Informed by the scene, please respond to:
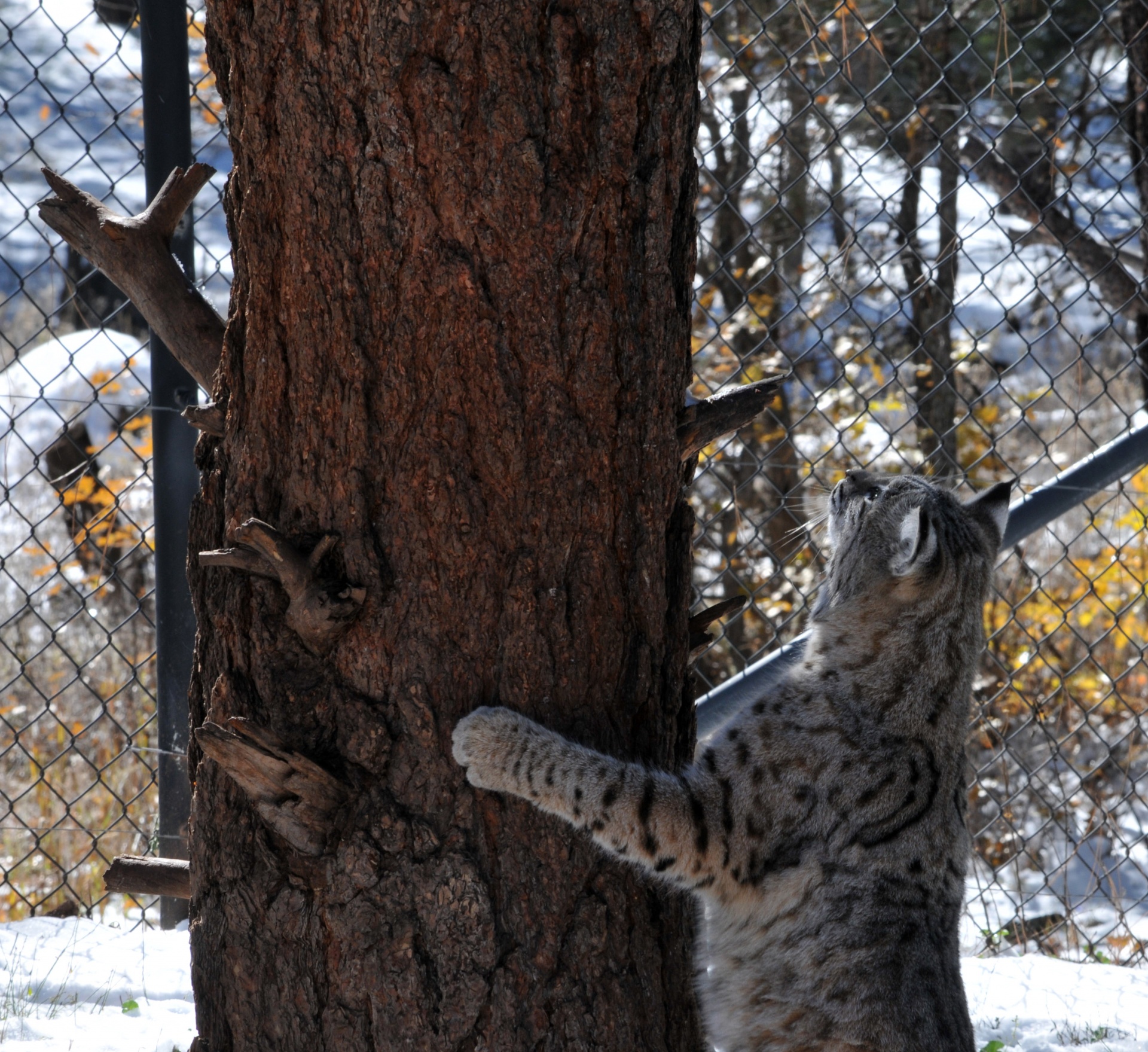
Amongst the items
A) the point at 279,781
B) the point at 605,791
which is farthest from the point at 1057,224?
the point at 279,781

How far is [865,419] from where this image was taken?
6133 millimetres

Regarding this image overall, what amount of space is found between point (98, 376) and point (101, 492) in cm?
124

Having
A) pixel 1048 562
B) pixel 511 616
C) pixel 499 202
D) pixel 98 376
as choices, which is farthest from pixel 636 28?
pixel 1048 562

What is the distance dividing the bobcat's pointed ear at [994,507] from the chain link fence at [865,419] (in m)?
1.33

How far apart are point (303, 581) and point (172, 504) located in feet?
5.55

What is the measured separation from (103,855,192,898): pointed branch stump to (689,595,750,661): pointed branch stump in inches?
44.2

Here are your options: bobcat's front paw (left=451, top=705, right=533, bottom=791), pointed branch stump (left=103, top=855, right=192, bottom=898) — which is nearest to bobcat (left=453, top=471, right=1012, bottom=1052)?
bobcat's front paw (left=451, top=705, right=533, bottom=791)

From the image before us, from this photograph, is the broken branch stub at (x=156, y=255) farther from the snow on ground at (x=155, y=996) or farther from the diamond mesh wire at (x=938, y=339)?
the diamond mesh wire at (x=938, y=339)

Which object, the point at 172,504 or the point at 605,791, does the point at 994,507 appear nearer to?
the point at 605,791

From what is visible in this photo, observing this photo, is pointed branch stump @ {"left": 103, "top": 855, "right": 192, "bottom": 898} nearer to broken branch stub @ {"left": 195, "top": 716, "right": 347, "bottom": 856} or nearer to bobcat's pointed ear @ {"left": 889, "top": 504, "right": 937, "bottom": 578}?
broken branch stub @ {"left": 195, "top": 716, "right": 347, "bottom": 856}

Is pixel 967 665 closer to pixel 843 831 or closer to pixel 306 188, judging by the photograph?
pixel 843 831

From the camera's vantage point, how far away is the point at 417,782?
1.96 metres

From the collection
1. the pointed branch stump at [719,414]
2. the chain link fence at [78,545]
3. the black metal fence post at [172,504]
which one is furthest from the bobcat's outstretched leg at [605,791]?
the chain link fence at [78,545]

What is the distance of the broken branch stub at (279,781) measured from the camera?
1.82m
